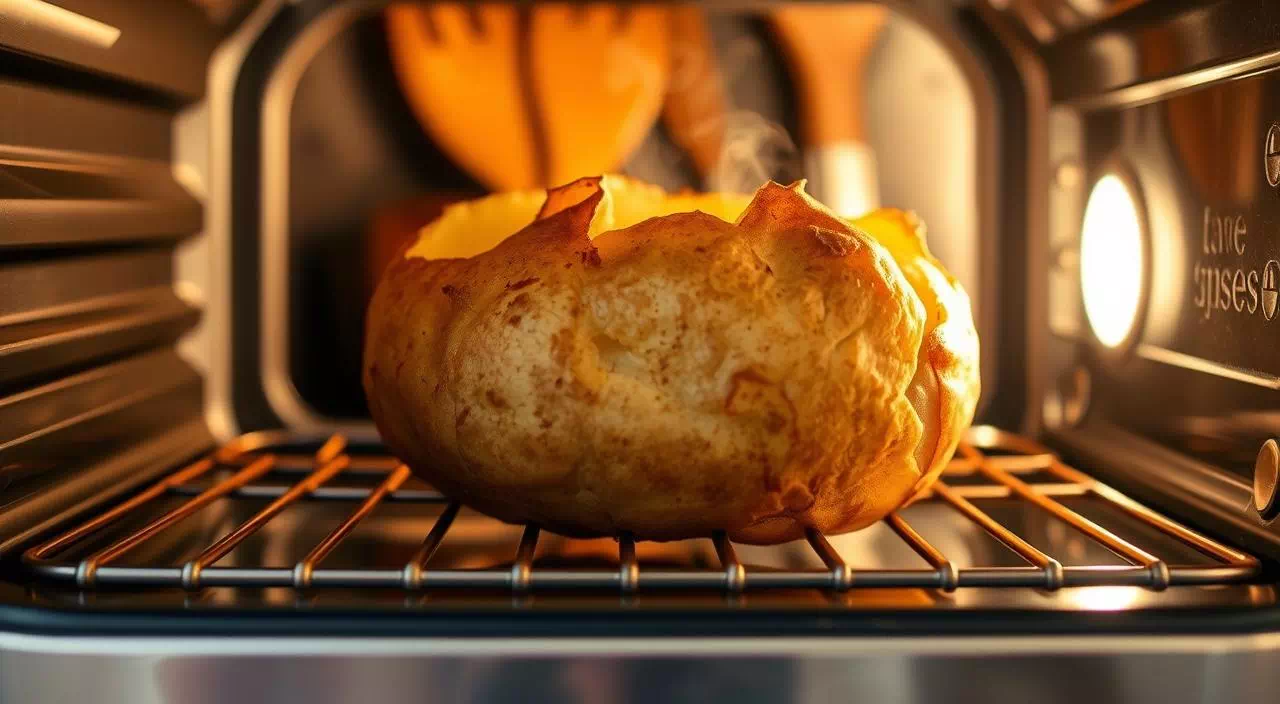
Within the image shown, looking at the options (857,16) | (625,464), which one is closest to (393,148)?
(857,16)

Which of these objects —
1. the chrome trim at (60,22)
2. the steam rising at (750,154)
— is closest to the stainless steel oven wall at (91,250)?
the chrome trim at (60,22)

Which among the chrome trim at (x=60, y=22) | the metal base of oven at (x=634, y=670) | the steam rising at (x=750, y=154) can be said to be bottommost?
the metal base of oven at (x=634, y=670)

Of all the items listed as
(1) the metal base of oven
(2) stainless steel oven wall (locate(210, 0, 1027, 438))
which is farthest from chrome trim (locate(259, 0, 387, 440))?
(1) the metal base of oven

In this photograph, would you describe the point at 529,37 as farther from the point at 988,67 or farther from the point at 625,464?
the point at 625,464

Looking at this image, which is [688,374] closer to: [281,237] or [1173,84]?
[1173,84]

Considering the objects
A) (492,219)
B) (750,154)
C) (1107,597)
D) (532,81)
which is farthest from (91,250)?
(1107,597)

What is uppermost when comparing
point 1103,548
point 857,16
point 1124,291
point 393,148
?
point 857,16

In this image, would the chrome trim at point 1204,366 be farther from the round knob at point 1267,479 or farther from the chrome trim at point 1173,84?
the chrome trim at point 1173,84
